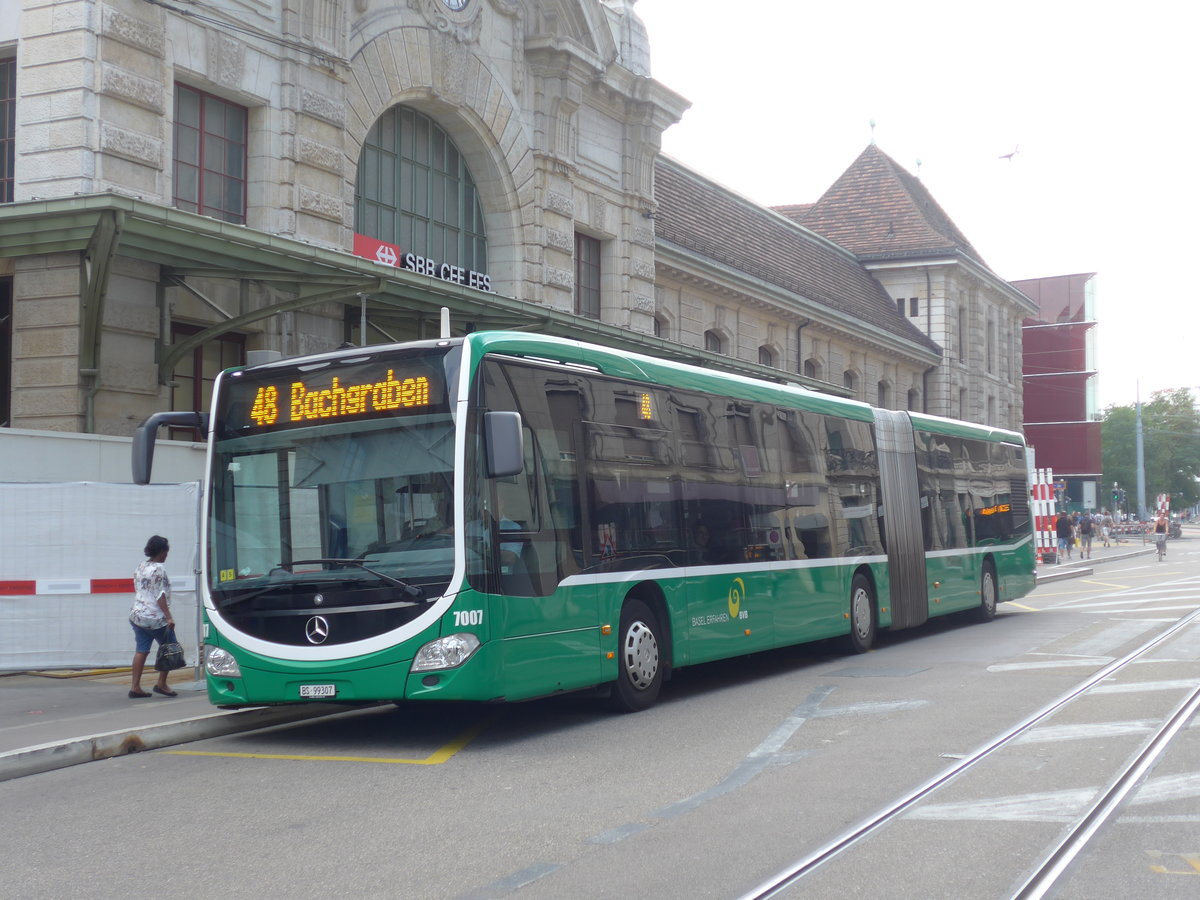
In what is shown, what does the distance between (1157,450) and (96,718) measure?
369ft

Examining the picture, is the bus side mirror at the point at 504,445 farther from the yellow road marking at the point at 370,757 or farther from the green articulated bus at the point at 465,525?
the yellow road marking at the point at 370,757

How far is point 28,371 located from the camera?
15.2m

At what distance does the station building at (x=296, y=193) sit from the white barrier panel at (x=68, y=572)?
615mm

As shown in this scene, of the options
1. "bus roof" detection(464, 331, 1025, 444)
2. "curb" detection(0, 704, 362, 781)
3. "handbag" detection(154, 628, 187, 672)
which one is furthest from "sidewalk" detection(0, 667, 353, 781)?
"bus roof" detection(464, 331, 1025, 444)

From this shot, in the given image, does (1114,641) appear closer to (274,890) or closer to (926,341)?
(274,890)

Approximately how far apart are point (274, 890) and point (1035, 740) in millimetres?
5632

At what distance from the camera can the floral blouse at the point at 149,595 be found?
458 inches

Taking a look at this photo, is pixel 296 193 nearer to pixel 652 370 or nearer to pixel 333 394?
pixel 652 370

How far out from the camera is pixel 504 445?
902 cm

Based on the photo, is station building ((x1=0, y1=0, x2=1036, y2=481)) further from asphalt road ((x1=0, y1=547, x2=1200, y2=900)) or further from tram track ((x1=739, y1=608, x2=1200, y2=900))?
tram track ((x1=739, y1=608, x2=1200, y2=900))

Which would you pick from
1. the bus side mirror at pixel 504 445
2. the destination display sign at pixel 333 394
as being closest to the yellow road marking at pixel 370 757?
the bus side mirror at pixel 504 445

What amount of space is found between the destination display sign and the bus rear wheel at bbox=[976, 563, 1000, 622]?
13.3 meters

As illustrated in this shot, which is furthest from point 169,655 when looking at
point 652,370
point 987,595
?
point 987,595

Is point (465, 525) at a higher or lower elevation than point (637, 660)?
higher
